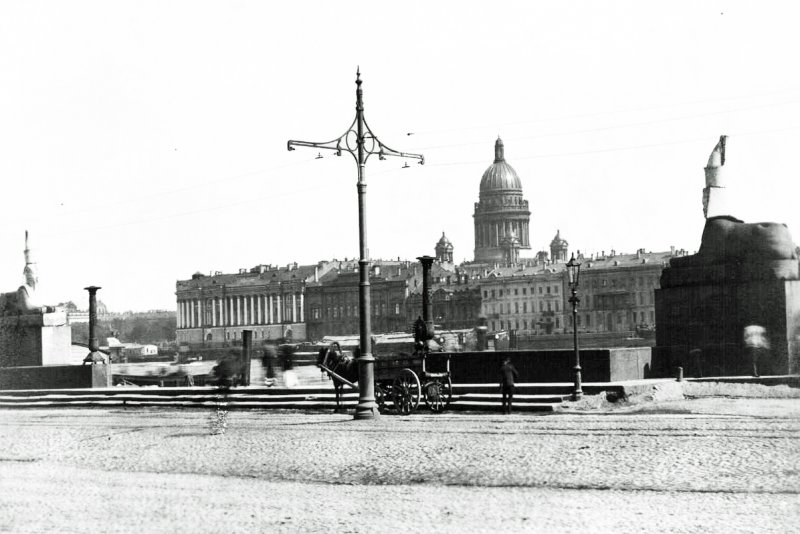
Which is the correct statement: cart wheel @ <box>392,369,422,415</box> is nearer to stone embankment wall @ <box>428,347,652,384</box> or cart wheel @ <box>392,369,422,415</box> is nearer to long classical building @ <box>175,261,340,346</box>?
stone embankment wall @ <box>428,347,652,384</box>

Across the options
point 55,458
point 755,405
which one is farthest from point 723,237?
point 55,458

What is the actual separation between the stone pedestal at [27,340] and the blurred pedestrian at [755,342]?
64.4 ft

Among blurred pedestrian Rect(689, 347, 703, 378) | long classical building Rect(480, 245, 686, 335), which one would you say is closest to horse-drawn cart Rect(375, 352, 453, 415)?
blurred pedestrian Rect(689, 347, 703, 378)

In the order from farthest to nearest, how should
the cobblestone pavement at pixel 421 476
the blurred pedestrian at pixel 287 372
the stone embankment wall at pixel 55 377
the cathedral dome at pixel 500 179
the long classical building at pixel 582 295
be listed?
the cathedral dome at pixel 500 179 < the long classical building at pixel 582 295 < the blurred pedestrian at pixel 287 372 < the stone embankment wall at pixel 55 377 < the cobblestone pavement at pixel 421 476

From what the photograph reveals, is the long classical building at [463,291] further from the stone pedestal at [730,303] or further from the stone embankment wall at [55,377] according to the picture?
the stone embankment wall at [55,377]

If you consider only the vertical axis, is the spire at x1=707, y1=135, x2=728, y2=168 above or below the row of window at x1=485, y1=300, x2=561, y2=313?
above

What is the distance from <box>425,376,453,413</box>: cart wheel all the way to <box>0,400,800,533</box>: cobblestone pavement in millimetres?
2242

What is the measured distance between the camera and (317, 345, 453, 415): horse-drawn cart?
2070 cm

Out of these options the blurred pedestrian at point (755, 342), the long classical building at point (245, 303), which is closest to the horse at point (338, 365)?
the blurred pedestrian at point (755, 342)

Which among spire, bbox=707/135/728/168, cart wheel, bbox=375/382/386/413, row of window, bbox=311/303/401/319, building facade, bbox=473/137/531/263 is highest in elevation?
building facade, bbox=473/137/531/263

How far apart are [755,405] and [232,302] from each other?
13352 centimetres

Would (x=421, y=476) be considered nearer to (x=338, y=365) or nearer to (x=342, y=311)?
(x=338, y=365)

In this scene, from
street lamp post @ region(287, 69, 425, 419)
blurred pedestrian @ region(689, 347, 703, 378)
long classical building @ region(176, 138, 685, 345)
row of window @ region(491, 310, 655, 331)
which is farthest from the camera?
long classical building @ region(176, 138, 685, 345)

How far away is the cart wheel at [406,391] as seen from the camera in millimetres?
20609
